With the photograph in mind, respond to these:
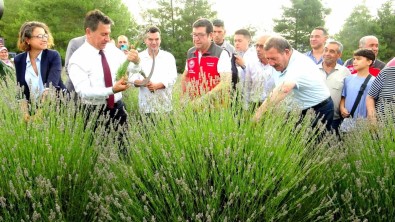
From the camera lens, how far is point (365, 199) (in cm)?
296

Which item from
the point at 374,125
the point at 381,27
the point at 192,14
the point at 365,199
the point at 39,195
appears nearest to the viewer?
the point at 39,195

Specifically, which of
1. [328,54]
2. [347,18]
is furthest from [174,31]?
[328,54]

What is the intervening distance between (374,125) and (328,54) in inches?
82.6

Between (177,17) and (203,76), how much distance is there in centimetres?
3905

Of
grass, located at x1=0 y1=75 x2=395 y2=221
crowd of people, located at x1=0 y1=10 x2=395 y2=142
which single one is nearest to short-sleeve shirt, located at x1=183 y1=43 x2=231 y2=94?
crowd of people, located at x1=0 y1=10 x2=395 y2=142

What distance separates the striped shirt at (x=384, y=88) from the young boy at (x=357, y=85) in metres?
0.55

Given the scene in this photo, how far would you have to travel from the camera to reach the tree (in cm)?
3636

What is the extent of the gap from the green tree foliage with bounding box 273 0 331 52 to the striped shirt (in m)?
37.7

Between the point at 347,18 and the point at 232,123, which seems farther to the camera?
the point at 347,18

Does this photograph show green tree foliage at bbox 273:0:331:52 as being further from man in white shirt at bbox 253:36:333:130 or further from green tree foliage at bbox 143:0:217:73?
man in white shirt at bbox 253:36:333:130

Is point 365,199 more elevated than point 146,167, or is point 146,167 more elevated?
point 146,167

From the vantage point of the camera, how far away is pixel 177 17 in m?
42.0

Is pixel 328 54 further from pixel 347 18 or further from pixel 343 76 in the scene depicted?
pixel 347 18

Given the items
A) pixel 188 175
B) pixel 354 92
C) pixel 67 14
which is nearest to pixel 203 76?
pixel 188 175
